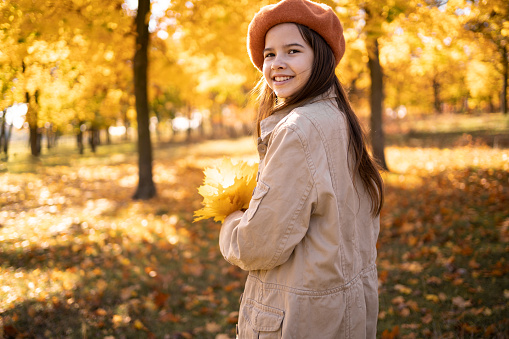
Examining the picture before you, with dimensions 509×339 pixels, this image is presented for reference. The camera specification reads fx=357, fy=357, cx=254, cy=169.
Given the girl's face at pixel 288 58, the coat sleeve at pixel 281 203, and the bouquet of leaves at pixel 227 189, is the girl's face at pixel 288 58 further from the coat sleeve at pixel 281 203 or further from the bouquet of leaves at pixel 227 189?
the bouquet of leaves at pixel 227 189

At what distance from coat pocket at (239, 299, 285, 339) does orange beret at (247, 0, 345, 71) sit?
1169 millimetres

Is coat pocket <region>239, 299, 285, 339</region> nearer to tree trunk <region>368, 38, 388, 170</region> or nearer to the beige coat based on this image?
the beige coat

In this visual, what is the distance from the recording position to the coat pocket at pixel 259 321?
4.67 feet

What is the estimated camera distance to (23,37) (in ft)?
11.0

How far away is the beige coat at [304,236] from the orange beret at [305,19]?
0.27m

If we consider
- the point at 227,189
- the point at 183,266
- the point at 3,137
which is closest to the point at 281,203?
the point at 227,189

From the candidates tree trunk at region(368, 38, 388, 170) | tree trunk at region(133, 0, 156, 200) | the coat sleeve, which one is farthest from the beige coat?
tree trunk at region(368, 38, 388, 170)

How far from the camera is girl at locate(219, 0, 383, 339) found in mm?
1353

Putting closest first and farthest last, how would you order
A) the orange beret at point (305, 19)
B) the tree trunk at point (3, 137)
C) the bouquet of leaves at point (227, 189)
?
the orange beret at point (305, 19) < the bouquet of leaves at point (227, 189) < the tree trunk at point (3, 137)

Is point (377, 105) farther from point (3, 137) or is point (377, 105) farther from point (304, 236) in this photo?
point (304, 236)

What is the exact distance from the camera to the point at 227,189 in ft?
5.55

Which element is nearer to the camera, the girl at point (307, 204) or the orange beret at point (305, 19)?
the girl at point (307, 204)

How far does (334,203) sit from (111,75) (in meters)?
8.00

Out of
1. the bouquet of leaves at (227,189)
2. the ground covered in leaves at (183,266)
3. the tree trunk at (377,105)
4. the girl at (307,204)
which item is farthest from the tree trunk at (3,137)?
the tree trunk at (377,105)
